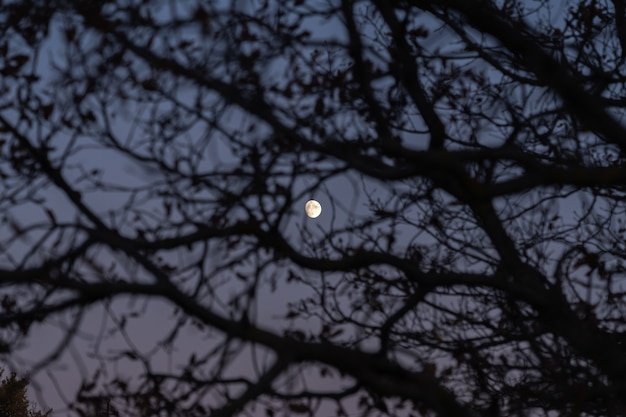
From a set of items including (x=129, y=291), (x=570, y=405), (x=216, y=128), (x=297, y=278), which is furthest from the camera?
(x=297, y=278)

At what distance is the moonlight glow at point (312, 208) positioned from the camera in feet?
24.4

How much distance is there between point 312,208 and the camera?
25.1 ft

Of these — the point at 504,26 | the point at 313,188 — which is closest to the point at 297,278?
the point at 313,188

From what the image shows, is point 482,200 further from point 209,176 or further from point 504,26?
point 209,176

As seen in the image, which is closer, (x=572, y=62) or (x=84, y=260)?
(x=84, y=260)

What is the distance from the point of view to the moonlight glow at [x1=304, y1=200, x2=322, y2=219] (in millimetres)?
7433

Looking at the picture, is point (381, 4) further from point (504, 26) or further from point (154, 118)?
point (154, 118)

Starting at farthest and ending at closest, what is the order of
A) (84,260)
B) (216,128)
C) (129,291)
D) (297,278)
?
1. (297,278)
2. (216,128)
3. (84,260)
4. (129,291)

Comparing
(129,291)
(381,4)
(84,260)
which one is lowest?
(129,291)

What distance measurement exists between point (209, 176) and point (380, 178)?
1.69 metres

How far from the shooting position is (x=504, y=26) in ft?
18.8

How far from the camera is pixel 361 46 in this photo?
600 cm

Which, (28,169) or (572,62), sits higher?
(572,62)

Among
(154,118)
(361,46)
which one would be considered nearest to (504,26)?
(361,46)
